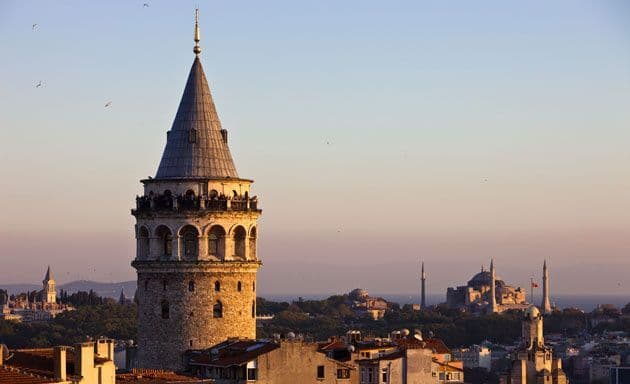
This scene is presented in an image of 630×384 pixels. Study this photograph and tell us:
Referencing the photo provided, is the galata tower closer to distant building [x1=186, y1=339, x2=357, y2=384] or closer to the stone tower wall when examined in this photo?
the stone tower wall

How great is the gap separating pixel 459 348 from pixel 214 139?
387ft

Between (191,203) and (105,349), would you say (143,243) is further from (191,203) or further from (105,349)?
(105,349)

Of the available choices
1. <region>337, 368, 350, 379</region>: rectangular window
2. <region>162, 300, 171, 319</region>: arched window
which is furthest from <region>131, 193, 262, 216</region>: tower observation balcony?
<region>337, 368, 350, 379</region>: rectangular window

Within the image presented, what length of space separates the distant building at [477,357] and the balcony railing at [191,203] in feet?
322

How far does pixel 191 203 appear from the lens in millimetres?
62344

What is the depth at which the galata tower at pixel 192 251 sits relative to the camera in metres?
62.4

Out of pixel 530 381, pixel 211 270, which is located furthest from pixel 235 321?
pixel 530 381

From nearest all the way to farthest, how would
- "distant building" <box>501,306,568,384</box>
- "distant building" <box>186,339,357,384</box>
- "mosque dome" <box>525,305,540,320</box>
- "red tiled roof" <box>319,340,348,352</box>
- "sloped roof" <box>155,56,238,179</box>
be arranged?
1. "distant building" <box>186,339,357,384</box>
2. "sloped roof" <box>155,56,238,179</box>
3. "red tiled roof" <box>319,340,348,352</box>
4. "distant building" <box>501,306,568,384</box>
5. "mosque dome" <box>525,305,540,320</box>

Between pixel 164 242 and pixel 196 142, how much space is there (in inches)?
139

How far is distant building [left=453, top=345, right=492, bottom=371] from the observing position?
162 m

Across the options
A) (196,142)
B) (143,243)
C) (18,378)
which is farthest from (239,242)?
(18,378)

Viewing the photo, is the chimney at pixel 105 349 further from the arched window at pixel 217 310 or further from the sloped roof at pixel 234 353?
the arched window at pixel 217 310

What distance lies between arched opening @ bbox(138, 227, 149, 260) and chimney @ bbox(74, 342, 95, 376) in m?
14.6

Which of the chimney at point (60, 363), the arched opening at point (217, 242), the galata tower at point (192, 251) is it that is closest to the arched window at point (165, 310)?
the galata tower at point (192, 251)
